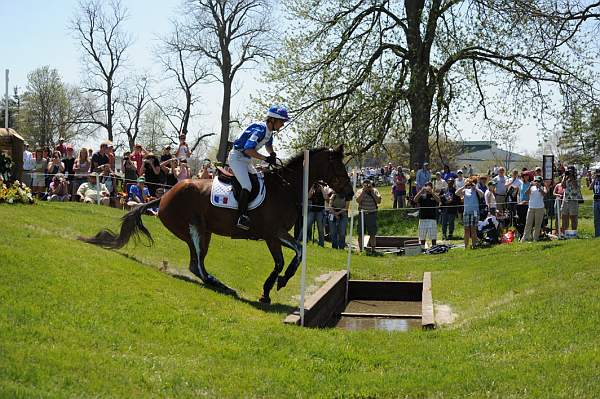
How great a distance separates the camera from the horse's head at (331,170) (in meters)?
13.3

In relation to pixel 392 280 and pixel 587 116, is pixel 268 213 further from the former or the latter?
pixel 587 116

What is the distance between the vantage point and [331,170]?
1331 centimetres

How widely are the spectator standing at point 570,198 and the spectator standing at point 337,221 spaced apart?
6.76m

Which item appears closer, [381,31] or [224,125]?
[381,31]

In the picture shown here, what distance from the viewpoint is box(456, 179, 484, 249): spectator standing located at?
79.4ft

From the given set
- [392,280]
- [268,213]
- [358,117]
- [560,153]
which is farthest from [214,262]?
[560,153]

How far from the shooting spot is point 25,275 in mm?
9820

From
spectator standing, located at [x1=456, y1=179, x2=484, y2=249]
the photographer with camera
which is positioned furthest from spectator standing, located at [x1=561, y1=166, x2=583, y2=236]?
spectator standing, located at [x1=456, y1=179, x2=484, y2=249]

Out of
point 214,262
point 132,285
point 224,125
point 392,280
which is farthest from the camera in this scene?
point 224,125

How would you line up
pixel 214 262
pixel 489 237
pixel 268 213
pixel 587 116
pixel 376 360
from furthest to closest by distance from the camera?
pixel 587 116 < pixel 489 237 < pixel 214 262 < pixel 268 213 < pixel 376 360

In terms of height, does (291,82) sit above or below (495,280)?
above

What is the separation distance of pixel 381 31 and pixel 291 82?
4.66 meters

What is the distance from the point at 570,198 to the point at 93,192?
1404cm

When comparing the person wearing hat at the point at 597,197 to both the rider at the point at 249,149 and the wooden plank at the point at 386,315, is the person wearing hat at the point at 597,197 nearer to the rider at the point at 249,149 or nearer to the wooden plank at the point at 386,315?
the wooden plank at the point at 386,315
